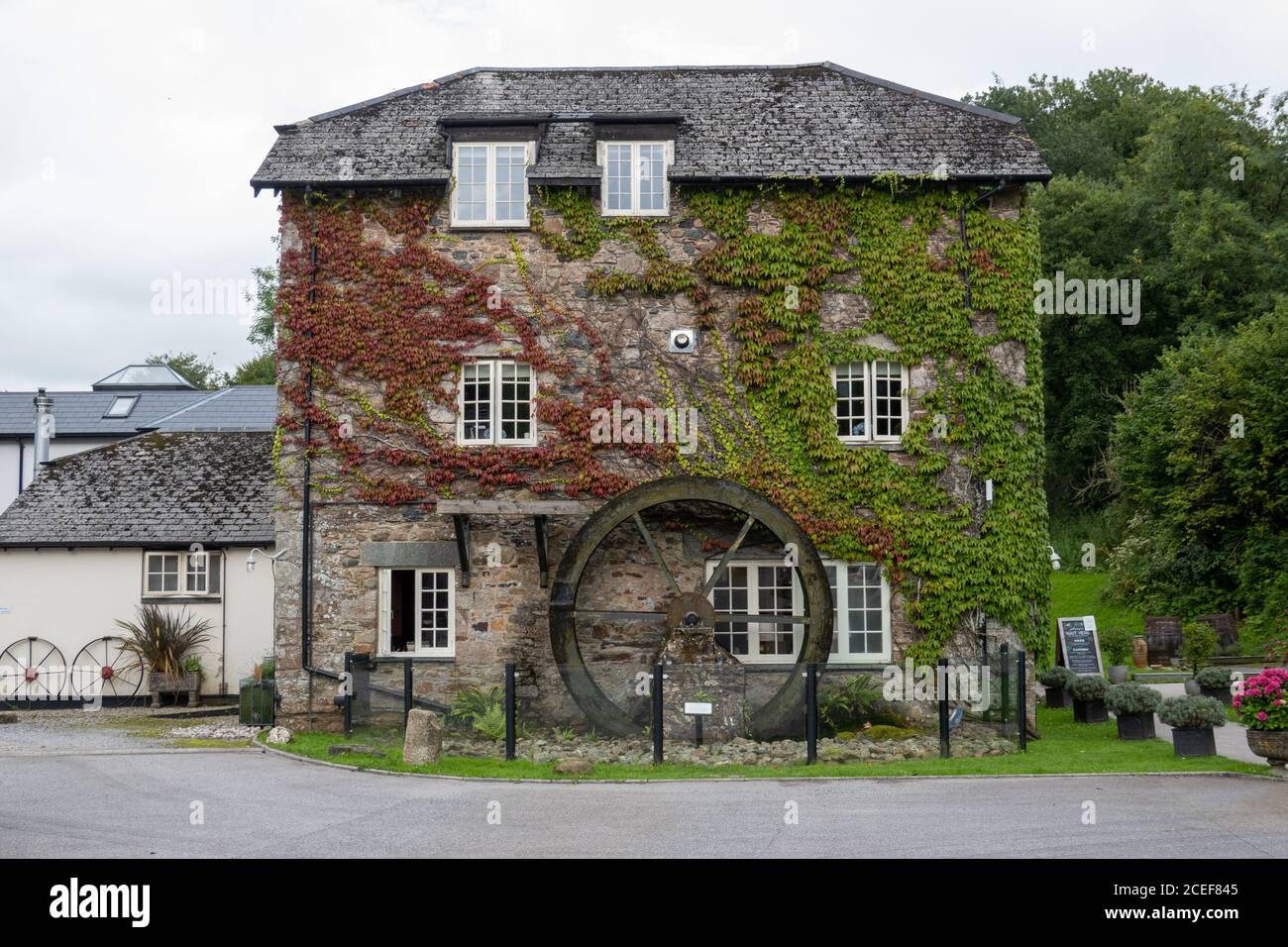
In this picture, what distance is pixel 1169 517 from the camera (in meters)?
28.0

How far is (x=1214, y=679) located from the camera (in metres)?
18.0

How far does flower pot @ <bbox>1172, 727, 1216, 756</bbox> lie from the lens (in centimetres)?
1395

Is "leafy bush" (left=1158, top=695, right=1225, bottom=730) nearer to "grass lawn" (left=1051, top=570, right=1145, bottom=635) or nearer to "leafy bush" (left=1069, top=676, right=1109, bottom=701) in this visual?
"leafy bush" (left=1069, top=676, right=1109, bottom=701)

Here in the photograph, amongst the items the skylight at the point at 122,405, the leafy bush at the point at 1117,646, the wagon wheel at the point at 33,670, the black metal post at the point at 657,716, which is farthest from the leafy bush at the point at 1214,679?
the skylight at the point at 122,405

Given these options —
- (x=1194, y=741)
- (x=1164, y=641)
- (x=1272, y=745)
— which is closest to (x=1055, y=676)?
(x=1194, y=741)

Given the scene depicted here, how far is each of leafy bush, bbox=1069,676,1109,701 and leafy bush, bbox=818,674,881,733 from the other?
2987 millimetres

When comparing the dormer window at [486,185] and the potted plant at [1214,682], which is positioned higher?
the dormer window at [486,185]

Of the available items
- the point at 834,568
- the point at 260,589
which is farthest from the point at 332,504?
the point at 834,568

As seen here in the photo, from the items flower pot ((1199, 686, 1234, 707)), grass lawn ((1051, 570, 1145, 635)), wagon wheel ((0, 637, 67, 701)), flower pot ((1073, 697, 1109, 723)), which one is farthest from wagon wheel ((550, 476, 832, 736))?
grass lawn ((1051, 570, 1145, 635))

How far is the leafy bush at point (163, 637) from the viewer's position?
70.5 ft

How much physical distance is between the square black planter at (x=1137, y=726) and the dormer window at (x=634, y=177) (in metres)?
8.99

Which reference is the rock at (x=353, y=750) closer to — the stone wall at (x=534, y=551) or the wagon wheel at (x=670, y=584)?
the stone wall at (x=534, y=551)

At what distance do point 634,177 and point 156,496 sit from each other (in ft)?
36.3

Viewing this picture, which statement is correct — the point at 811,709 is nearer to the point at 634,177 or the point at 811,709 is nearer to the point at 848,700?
the point at 848,700
